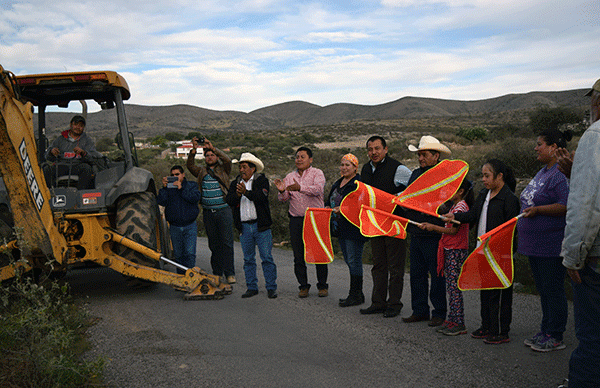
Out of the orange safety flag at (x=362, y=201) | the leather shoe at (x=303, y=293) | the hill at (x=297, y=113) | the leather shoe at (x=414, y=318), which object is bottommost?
the leather shoe at (x=303, y=293)

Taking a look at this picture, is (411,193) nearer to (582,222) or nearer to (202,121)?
(582,222)

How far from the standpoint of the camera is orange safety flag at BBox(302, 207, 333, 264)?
7191mm

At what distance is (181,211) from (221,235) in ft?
2.33

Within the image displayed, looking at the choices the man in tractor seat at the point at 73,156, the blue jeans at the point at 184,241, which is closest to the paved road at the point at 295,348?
the blue jeans at the point at 184,241

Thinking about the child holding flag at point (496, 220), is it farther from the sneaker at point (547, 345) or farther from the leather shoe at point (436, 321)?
the leather shoe at point (436, 321)

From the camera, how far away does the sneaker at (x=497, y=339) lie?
5.25m

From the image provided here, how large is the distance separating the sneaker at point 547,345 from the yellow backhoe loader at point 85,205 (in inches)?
158

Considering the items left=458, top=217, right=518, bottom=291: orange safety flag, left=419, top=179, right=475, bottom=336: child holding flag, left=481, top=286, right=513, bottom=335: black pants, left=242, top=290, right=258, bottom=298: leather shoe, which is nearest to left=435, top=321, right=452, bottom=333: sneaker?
left=419, top=179, right=475, bottom=336: child holding flag

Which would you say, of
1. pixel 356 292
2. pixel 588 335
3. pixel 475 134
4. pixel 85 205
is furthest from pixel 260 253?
pixel 475 134

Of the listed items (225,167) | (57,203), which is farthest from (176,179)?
(57,203)

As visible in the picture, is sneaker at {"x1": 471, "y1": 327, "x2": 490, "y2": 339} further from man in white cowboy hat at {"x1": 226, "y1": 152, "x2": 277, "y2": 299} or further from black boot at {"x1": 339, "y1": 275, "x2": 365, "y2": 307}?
man in white cowboy hat at {"x1": 226, "y1": 152, "x2": 277, "y2": 299}

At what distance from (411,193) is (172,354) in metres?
3.09

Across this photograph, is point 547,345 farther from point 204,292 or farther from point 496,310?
point 204,292

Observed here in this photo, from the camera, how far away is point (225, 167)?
27.6 ft
